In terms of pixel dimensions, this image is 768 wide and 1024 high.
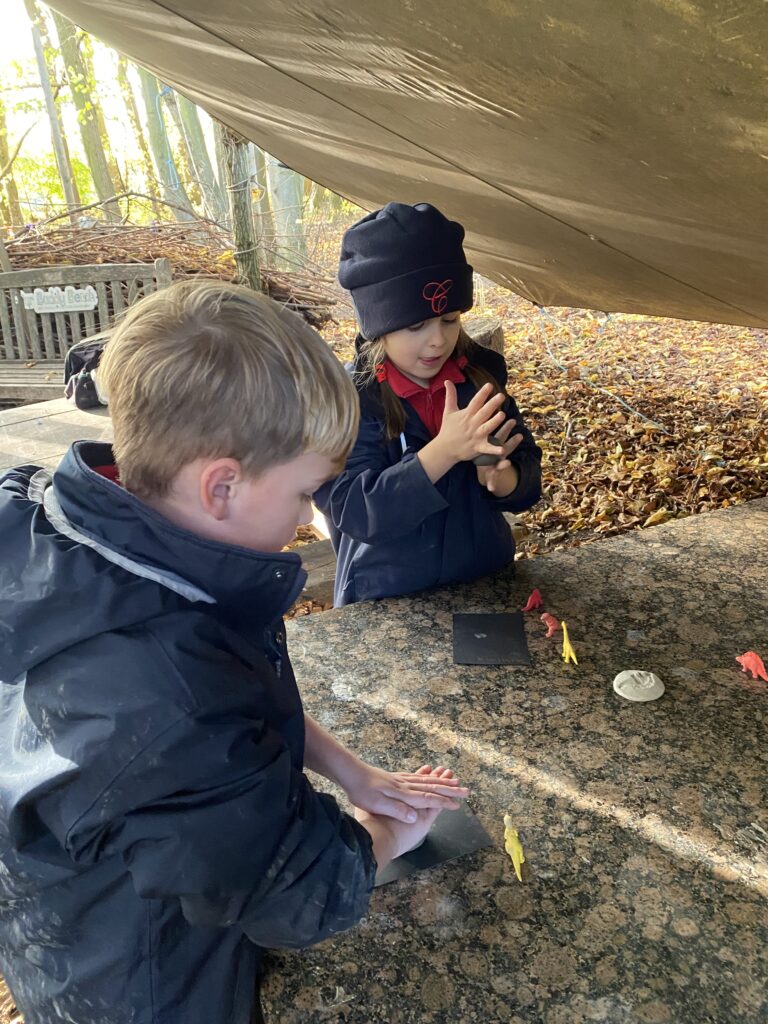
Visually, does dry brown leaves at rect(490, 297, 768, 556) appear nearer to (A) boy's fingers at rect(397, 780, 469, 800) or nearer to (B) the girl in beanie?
(B) the girl in beanie

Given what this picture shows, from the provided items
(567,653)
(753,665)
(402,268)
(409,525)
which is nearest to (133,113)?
(402,268)

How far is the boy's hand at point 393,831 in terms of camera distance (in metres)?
1.24

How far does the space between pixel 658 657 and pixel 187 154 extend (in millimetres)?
16214

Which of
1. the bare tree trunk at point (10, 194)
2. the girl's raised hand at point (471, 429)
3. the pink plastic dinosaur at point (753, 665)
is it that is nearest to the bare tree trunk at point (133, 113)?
the bare tree trunk at point (10, 194)

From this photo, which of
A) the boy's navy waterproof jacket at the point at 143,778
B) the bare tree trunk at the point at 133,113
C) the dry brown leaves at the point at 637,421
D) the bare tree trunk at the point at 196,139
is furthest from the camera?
the bare tree trunk at the point at 133,113

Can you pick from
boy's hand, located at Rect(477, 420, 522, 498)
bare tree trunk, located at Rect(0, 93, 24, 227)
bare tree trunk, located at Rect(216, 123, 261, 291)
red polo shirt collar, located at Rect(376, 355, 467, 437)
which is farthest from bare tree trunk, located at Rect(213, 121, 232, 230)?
boy's hand, located at Rect(477, 420, 522, 498)

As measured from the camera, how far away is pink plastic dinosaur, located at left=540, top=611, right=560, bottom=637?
80.9 inches

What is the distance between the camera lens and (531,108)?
2217 millimetres

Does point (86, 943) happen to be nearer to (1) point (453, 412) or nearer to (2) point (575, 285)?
(1) point (453, 412)

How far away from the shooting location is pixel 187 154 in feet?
50.7

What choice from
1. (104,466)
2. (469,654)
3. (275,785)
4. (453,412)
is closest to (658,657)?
(469,654)

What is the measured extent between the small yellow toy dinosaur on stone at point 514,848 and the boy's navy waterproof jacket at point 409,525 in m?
0.90

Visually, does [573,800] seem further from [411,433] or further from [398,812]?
[411,433]

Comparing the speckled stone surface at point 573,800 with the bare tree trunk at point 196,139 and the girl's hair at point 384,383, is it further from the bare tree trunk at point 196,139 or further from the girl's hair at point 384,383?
the bare tree trunk at point 196,139
